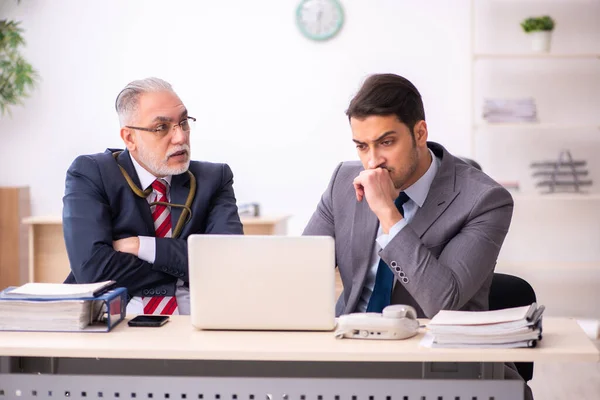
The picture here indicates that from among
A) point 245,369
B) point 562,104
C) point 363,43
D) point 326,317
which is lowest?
point 245,369

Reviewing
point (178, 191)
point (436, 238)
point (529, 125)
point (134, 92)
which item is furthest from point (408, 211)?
point (529, 125)

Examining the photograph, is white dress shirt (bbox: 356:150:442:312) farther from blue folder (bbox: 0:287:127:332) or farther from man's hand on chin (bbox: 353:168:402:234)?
blue folder (bbox: 0:287:127:332)

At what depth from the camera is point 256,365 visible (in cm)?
200

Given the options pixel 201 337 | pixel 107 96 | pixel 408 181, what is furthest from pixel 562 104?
pixel 201 337

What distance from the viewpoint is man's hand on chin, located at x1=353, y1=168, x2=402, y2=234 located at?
2.26 metres

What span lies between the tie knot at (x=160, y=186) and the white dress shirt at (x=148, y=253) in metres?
0.01

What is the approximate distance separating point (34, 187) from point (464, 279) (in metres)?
4.30

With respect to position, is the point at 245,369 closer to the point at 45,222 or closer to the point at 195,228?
the point at 195,228

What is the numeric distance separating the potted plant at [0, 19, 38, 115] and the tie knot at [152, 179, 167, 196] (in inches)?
120

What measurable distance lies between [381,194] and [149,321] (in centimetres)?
72

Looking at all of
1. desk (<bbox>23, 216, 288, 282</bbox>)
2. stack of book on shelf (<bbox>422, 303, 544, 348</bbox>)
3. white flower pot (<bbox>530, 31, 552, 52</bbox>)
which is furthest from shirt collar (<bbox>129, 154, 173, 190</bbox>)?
white flower pot (<bbox>530, 31, 552, 52</bbox>)

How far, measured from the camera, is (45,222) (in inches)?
190

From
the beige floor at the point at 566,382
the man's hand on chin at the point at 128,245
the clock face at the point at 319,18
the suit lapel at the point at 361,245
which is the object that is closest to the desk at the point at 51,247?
the clock face at the point at 319,18

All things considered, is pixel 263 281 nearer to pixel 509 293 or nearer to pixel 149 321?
pixel 149 321
